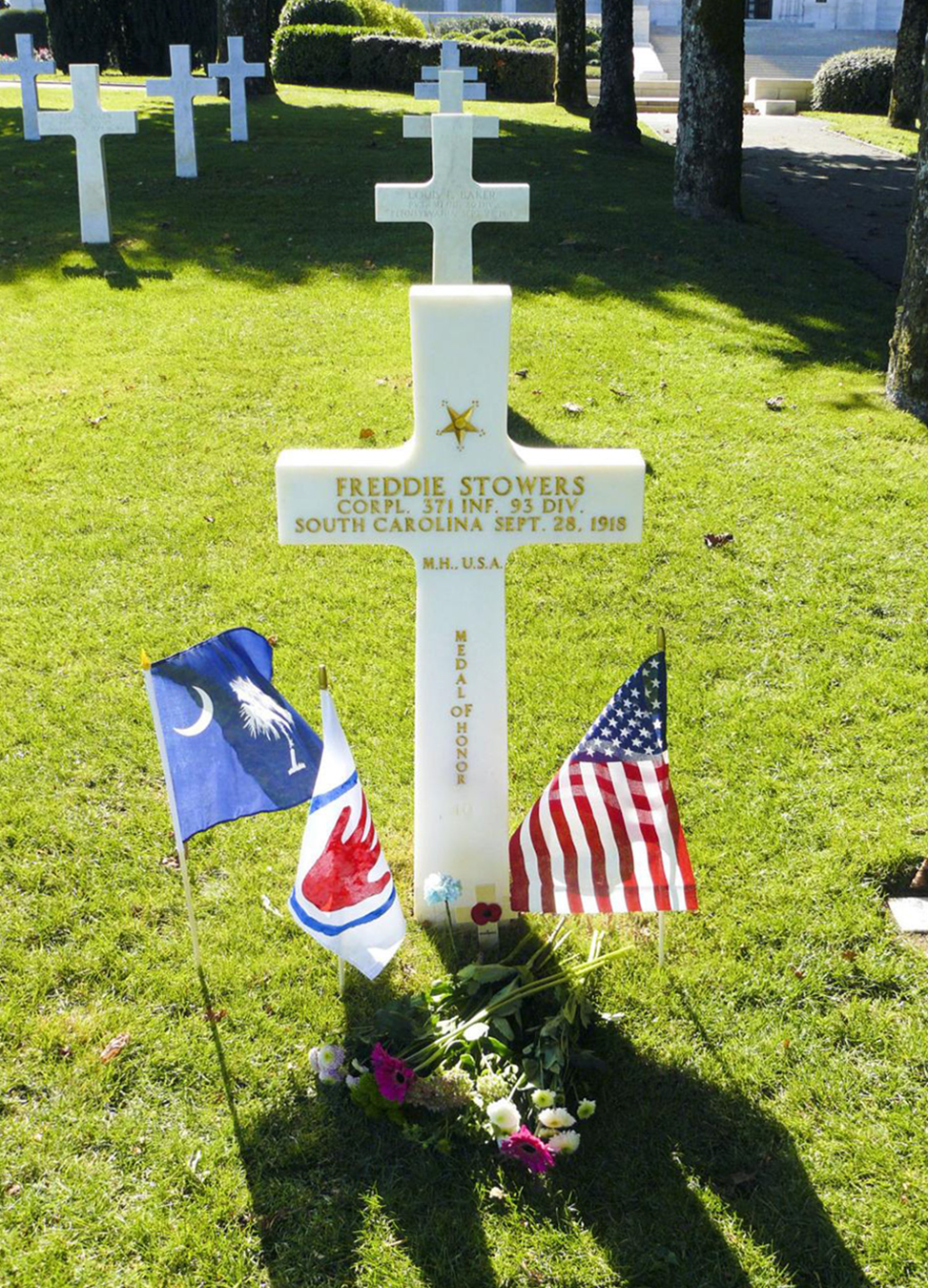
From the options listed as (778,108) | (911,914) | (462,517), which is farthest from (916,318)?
(778,108)

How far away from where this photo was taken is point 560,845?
4.02 m

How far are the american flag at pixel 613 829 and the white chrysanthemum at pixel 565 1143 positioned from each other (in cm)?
70

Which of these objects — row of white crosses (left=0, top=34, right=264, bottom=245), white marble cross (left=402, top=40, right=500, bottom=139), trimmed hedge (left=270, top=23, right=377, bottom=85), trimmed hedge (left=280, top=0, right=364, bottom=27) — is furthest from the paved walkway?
trimmed hedge (left=280, top=0, right=364, bottom=27)

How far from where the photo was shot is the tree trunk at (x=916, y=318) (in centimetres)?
844

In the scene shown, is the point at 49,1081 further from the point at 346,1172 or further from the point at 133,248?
the point at 133,248

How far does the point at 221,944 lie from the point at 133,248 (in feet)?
30.5

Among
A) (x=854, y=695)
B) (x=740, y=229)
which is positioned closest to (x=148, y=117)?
(x=740, y=229)

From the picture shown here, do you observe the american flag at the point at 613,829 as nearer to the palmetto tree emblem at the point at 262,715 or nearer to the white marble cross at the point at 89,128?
the palmetto tree emblem at the point at 262,715

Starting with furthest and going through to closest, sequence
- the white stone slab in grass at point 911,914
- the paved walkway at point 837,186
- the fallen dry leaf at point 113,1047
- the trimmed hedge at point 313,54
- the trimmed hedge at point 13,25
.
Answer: the trimmed hedge at point 13,25 → the trimmed hedge at point 313,54 → the paved walkway at point 837,186 → the white stone slab in grass at point 911,914 → the fallen dry leaf at point 113,1047

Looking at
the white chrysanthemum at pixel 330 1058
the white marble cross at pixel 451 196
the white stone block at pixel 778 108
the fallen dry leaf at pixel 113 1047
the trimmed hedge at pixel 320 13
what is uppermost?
the trimmed hedge at pixel 320 13

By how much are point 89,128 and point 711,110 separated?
624 centimetres

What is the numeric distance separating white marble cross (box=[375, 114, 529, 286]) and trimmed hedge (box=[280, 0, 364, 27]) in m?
21.6

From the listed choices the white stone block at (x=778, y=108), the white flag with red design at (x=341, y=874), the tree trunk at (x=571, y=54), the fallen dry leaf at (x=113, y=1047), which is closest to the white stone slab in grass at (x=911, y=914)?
the white flag with red design at (x=341, y=874)

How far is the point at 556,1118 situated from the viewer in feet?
11.6
